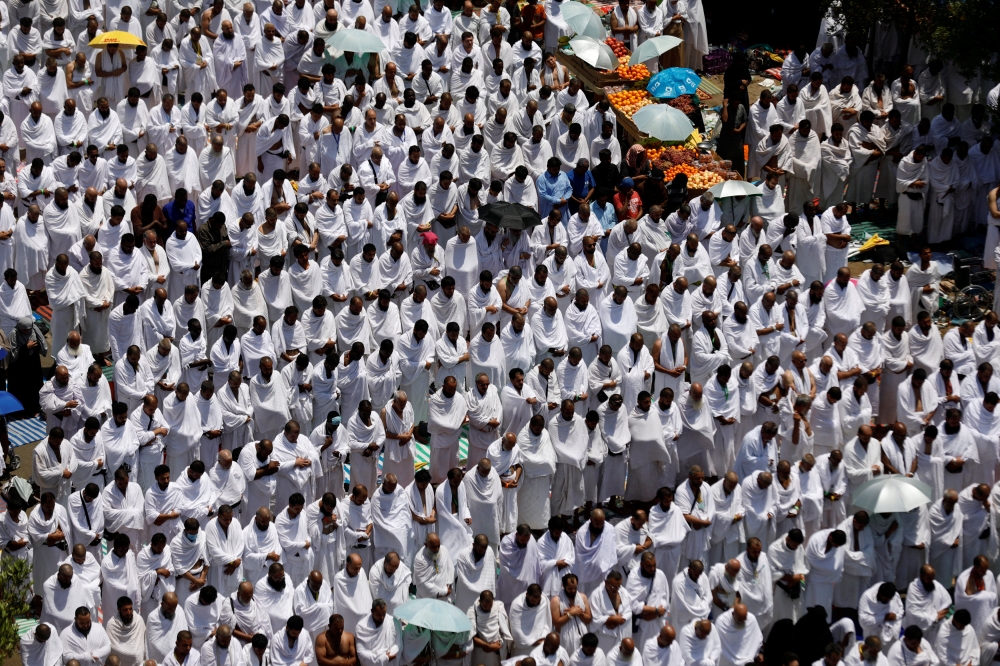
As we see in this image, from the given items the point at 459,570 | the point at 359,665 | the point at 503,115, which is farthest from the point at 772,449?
the point at 503,115

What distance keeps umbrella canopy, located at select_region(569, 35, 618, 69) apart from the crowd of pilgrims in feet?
1.50

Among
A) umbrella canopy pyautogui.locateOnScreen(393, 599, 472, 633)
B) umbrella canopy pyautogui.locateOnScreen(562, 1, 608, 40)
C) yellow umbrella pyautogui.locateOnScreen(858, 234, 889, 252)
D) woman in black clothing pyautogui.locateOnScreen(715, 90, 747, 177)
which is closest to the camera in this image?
umbrella canopy pyautogui.locateOnScreen(393, 599, 472, 633)

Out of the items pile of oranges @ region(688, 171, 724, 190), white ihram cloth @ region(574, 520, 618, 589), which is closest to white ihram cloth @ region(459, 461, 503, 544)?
white ihram cloth @ region(574, 520, 618, 589)

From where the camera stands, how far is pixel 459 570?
18719mm

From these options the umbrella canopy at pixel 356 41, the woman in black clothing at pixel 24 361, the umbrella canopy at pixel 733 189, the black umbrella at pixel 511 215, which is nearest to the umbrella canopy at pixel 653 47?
the umbrella canopy at pixel 733 189

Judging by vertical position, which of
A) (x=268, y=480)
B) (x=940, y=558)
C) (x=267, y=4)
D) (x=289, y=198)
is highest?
(x=267, y=4)

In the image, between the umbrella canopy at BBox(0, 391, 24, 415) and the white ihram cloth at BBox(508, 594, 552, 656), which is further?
the umbrella canopy at BBox(0, 391, 24, 415)

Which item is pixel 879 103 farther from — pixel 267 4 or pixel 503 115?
pixel 267 4

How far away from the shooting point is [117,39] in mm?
24094

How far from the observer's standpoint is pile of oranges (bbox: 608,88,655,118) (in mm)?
25766

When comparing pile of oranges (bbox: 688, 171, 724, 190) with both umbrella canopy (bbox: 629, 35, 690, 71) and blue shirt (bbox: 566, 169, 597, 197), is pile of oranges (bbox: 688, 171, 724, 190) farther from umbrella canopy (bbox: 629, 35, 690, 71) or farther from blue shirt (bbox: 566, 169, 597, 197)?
umbrella canopy (bbox: 629, 35, 690, 71)

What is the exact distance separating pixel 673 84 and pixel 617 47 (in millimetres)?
2478

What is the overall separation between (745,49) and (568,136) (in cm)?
652

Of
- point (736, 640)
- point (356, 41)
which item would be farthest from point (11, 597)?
point (356, 41)
